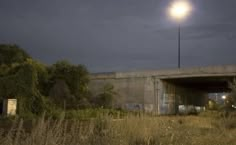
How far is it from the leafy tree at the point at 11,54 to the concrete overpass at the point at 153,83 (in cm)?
1150

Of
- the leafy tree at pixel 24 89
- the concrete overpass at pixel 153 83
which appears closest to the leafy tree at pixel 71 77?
the concrete overpass at pixel 153 83

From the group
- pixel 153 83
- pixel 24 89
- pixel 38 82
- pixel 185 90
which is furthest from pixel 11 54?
pixel 185 90

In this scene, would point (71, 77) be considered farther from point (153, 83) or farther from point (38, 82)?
point (153, 83)

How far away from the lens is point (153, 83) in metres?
48.0

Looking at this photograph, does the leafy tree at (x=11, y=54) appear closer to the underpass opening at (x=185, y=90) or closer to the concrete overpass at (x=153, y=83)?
the concrete overpass at (x=153, y=83)

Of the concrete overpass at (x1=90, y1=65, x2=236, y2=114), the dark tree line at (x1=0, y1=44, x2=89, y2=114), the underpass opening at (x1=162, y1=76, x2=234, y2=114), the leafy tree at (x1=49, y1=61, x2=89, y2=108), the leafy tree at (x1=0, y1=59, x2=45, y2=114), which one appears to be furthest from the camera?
the underpass opening at (x1=162, y1=76, x2=234, y2=114)

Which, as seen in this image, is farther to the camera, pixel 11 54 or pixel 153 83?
pixel 153 83

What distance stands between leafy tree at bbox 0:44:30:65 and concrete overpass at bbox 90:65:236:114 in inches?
453

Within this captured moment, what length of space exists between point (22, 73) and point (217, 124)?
17265mm

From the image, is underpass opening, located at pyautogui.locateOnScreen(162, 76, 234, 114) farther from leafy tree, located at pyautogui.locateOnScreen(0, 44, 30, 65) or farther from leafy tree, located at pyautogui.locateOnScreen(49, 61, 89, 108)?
leafy tree, located at pyautogui.locateOnScreen(0, 44, 30, 65)

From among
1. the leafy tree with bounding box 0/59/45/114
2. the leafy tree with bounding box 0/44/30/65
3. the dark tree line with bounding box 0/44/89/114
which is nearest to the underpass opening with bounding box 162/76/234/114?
the dark tree line with bounding box 0/44/89/114

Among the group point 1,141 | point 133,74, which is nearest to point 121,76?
point 133,74

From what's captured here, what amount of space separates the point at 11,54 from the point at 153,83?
17.3m

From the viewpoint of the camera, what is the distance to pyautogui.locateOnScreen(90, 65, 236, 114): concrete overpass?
149ft
